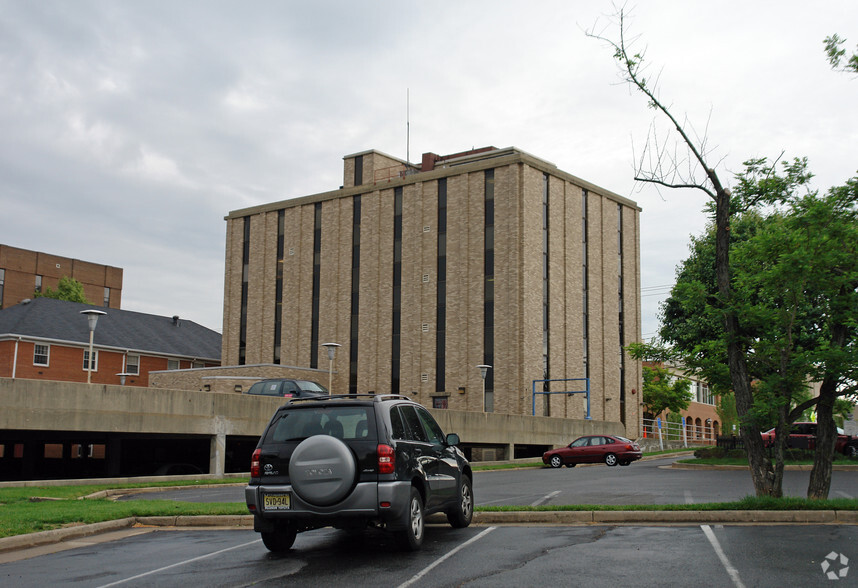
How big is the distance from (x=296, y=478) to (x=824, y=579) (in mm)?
5512

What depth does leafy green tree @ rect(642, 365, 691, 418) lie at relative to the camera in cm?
6556

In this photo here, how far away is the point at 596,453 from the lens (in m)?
33.6

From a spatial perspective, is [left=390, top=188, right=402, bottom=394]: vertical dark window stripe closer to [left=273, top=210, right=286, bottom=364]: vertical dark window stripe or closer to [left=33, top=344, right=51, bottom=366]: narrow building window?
[left=273, top=210, right=286, bottom=364]: vertical dark window stripe

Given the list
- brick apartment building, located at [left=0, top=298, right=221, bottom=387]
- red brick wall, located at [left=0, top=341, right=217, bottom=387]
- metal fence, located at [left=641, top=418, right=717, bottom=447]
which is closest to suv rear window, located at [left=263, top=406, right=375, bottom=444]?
red brick wall, located at [left=0, top=341, right=217, bottom=387]

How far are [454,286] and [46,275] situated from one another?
195ft

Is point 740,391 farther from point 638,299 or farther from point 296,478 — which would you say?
point 638,299

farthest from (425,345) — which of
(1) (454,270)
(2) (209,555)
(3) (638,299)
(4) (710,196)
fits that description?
(2) (209,555)

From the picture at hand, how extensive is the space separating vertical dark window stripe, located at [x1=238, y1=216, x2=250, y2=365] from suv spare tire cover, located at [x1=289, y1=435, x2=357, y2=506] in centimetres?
5146

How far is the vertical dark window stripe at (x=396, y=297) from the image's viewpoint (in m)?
51.7

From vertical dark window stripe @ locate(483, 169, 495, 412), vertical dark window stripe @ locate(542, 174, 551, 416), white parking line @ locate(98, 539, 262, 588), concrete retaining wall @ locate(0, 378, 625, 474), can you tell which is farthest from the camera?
vertical dark window stripe @ locate(542, 174, 551, 416)

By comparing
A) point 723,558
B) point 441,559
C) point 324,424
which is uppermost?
point 324,424

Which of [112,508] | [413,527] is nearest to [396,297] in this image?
[112,508]

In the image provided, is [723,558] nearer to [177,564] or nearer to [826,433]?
[826,433]

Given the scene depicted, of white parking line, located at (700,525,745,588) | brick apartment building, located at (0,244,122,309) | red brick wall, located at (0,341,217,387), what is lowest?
white parking line, located at (700,525,745,588)
